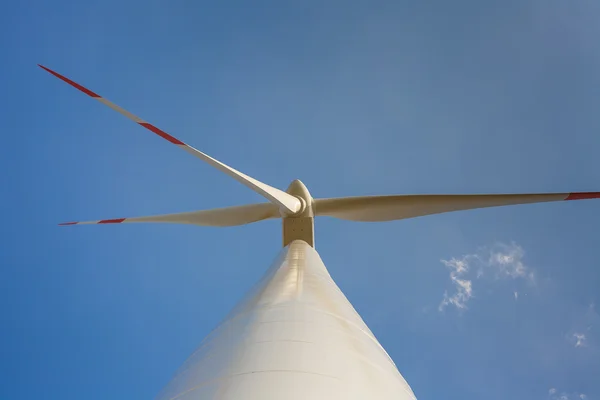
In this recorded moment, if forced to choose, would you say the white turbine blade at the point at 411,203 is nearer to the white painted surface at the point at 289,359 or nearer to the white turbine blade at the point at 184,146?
the white turbine blade at the point at 184,146

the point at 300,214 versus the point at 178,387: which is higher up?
the point at 300,214

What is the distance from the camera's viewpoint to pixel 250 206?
15.2 m

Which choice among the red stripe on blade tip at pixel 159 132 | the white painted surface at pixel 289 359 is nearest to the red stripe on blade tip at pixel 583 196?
the white painted surface at pixel 289 359

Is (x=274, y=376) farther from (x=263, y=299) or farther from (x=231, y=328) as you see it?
(x=263, y=299)

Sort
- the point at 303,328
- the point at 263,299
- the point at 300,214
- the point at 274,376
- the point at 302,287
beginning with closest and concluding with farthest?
the point at 274,376 → the point at 303,328 → the point at 263,299 → the point at 302,287 → the point at 300,214

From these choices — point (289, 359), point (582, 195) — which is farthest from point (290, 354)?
point (582, 195)

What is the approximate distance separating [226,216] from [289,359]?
11928mm

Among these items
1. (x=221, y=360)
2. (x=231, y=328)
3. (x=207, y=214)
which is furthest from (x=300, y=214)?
(x=221, y=360)

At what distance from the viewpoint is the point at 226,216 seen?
15281 mm

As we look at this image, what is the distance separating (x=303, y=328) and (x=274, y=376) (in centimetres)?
98

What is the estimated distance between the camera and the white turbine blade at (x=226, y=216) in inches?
591

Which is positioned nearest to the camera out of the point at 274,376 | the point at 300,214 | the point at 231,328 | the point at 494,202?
the point at 274,376

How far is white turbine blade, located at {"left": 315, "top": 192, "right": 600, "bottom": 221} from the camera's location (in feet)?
38.4

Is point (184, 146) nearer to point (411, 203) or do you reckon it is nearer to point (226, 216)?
point (226, 216)
